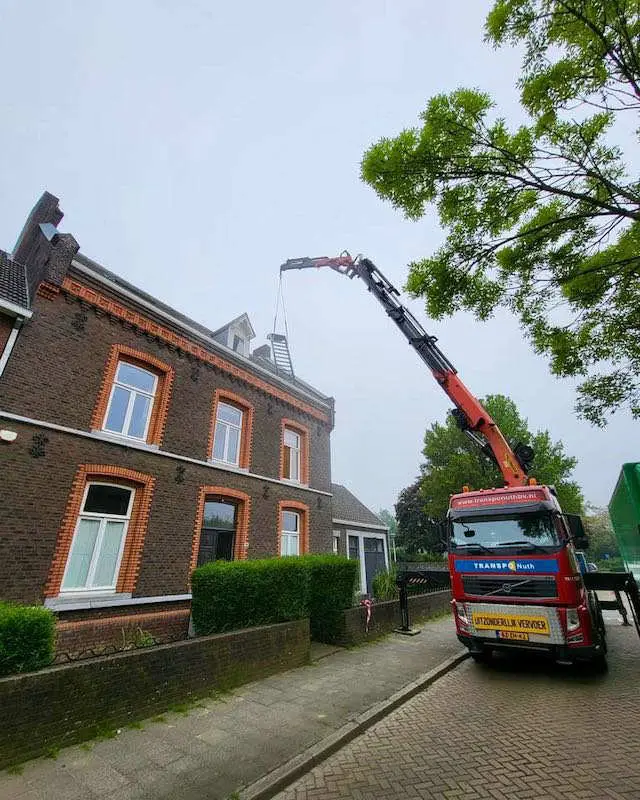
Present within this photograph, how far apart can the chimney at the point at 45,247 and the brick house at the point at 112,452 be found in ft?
0.14

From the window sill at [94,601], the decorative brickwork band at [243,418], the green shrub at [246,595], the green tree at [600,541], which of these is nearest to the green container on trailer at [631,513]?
the green shrub at [246,595]

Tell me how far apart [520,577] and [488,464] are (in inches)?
848

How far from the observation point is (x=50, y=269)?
330 inches

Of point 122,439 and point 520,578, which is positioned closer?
point 520,578

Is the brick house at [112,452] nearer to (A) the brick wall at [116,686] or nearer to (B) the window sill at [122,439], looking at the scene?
(B) the window sill at [122,439]

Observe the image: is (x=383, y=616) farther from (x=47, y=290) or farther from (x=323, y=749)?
(x=47, y=290)

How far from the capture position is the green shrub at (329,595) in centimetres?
866

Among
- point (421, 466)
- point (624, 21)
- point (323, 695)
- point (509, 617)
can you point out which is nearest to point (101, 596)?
point (323, 695)

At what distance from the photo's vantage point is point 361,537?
1911 cm

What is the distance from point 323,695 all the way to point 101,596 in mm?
5228

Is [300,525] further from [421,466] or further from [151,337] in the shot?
[421,466]

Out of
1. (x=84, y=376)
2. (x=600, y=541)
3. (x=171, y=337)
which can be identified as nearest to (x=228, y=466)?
(x=171, y=337)

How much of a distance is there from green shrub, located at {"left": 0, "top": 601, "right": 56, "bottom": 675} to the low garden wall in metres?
6.25

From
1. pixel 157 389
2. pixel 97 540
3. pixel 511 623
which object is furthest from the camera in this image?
pixel 157 389
